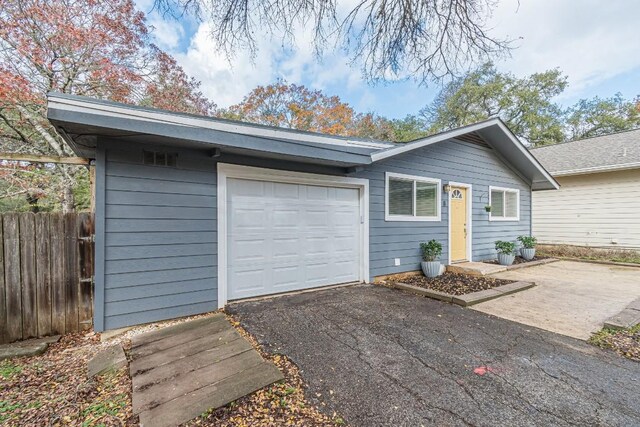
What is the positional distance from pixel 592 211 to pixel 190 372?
12.2 meters

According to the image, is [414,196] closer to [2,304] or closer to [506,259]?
[506,259]

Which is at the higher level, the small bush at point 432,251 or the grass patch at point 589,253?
the small bush at point 432,251

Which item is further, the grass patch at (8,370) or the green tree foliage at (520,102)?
the green tree foliage at (520,102)

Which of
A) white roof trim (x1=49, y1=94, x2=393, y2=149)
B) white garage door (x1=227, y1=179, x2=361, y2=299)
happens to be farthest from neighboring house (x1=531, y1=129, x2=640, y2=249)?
white roof trim (x1=49, y1=94, x2=393, y2=149)

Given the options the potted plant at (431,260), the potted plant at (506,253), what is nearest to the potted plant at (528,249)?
the potted plant at (506,253)

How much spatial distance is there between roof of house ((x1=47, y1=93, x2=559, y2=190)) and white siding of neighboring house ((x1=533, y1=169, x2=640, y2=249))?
723 cm

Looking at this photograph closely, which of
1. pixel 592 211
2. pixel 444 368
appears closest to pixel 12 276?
pixel 444 368

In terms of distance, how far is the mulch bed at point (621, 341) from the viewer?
2.86m

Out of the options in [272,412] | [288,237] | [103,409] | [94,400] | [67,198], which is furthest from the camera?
[67,198]

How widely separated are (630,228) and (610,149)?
2.87 m

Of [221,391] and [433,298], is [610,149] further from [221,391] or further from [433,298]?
[221,391]

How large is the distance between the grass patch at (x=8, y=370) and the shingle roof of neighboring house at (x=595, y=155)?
13.1m

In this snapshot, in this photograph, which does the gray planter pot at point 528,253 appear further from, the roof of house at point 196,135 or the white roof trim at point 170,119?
the white roof trim at point 170,119

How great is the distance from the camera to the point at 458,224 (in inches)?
278
